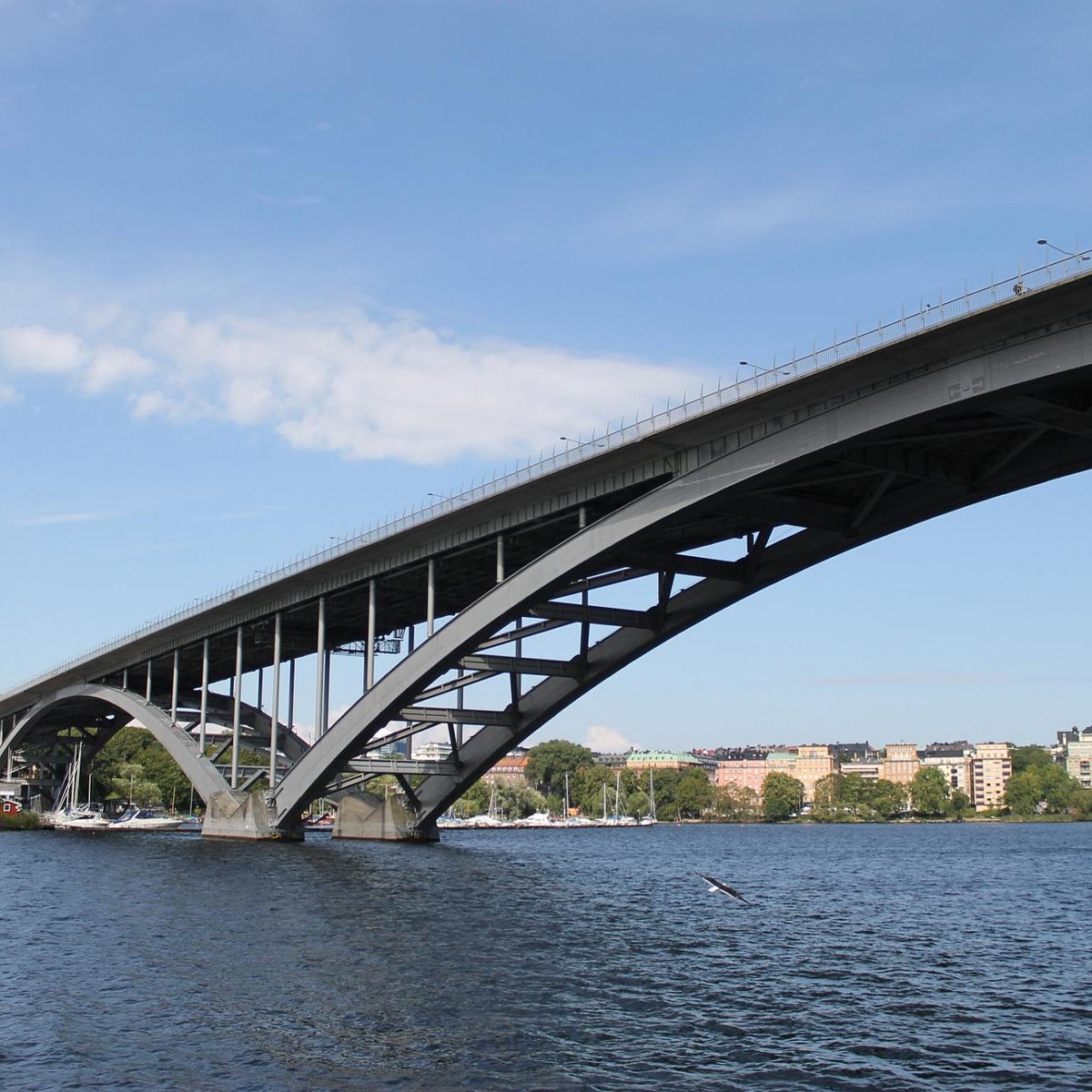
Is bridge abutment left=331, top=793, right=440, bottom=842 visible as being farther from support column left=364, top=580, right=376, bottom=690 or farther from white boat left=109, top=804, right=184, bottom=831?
white boat left=109, top=804, right=184, bottom=831

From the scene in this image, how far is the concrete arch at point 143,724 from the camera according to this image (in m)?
71.5

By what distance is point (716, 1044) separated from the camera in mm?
20422

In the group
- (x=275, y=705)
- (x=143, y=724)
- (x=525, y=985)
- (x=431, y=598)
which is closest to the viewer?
(x=525, y=985)

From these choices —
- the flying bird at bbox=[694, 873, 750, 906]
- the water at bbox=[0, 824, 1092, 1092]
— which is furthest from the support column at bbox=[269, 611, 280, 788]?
the flying bird at bbox=[694, 873, 750, 906]

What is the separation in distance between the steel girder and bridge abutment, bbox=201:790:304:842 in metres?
1.11

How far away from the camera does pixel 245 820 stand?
68.6 meters

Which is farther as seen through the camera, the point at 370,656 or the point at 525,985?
the point at 370,656

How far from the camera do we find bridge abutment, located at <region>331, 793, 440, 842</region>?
72.0 metres

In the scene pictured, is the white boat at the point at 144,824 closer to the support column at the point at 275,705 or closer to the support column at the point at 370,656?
the support column at the point at 275,705

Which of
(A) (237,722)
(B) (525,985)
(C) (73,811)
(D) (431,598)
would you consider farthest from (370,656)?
(C) (73,811)

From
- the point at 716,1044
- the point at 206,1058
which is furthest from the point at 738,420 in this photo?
the point at 206,1058

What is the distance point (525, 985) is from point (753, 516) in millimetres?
22921

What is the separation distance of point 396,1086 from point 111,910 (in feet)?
79.5

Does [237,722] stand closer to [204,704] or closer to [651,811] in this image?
[204,704]
